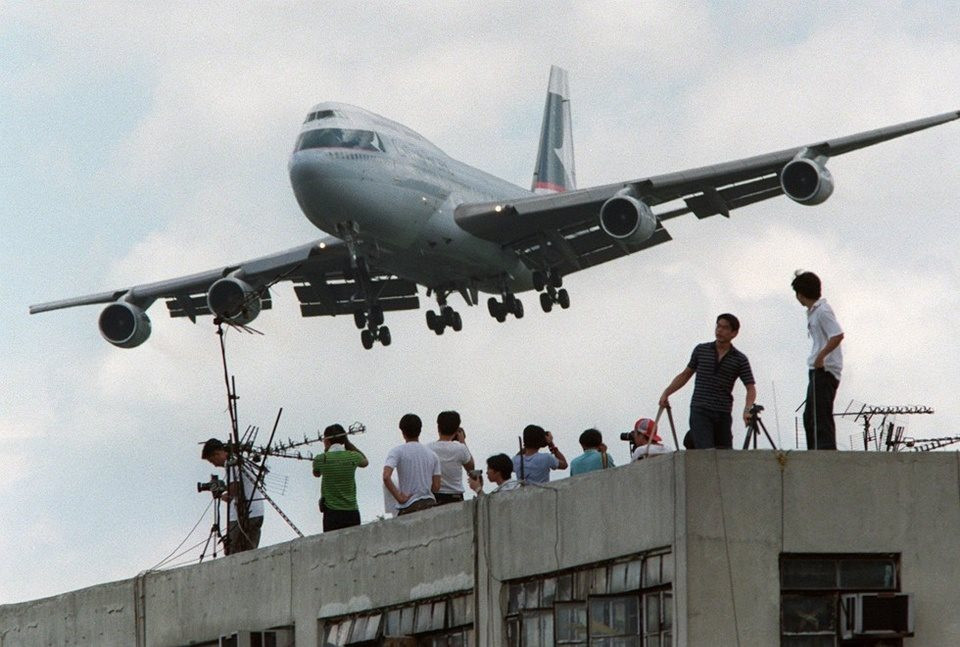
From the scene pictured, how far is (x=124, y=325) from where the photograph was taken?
172 ft

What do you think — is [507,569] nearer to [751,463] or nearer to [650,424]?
[650,424]

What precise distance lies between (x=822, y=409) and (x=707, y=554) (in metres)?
1.75

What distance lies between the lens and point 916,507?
47.8ft

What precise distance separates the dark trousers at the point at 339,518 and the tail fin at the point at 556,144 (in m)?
47.9

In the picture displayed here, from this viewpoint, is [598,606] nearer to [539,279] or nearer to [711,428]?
[711,428]

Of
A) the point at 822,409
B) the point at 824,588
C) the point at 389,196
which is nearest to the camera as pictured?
the point at 824,588

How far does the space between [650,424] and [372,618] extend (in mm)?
4372

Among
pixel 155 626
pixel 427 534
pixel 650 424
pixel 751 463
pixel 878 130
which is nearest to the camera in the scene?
pixel 751 463

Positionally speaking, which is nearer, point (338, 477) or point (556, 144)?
point (338, 477)

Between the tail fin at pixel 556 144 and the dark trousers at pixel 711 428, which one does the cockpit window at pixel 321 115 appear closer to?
the tail fin at pixel 556 144

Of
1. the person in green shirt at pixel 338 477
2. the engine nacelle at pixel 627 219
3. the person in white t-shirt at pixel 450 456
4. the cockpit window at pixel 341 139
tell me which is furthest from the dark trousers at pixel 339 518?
the cockpit window at pixel 341 139

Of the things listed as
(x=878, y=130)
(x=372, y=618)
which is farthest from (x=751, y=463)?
(x=878, y=130)

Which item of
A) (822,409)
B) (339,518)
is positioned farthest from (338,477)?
(822,409)

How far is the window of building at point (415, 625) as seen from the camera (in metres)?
17.9
